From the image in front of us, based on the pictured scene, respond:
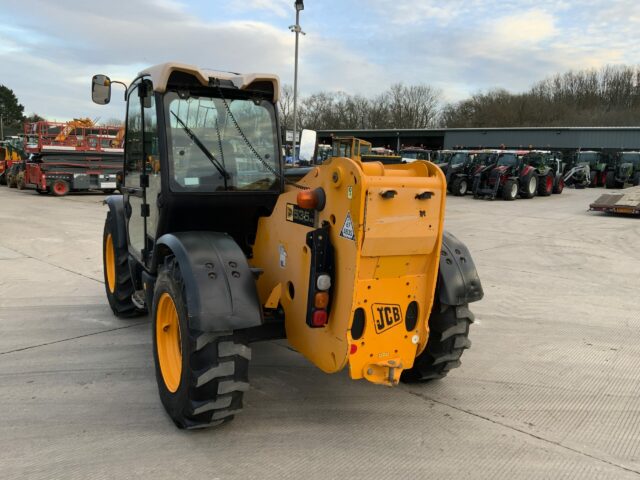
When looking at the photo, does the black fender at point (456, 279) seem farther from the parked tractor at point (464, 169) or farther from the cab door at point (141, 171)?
the parked tractor at point (464, 169)

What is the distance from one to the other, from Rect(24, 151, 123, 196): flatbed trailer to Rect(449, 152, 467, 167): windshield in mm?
14965

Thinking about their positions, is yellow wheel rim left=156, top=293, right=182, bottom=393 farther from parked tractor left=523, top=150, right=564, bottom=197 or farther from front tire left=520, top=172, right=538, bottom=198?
parked tractor left=523, top=150, right=564, bottom=197

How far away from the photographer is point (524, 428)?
135 inches

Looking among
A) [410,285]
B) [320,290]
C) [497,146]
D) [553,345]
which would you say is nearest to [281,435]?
[320,290]

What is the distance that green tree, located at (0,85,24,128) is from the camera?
289 feet

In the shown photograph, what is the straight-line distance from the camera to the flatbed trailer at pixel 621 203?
1566 centimetres

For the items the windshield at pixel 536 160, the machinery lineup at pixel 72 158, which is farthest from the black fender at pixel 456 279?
the windshield at pixel 536 160

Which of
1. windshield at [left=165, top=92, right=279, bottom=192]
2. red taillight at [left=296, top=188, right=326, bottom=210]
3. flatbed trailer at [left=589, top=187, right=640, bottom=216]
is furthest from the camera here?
flatbed trailer at [left=589, top=187, right=640, bottom=216]

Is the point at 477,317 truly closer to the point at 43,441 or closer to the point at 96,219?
Answer: the point at 43,441

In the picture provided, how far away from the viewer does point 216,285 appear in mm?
3076

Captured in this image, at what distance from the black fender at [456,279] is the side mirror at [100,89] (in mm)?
3054

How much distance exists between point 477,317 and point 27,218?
39.8ft

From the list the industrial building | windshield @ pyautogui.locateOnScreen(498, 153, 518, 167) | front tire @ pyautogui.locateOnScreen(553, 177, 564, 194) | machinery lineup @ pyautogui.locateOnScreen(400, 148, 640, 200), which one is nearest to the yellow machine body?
Result: machinery lineup @ pyautogui.locateOnScreen(400, 148, 640, 200)

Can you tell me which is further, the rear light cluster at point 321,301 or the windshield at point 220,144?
the windshield at point 220,144
